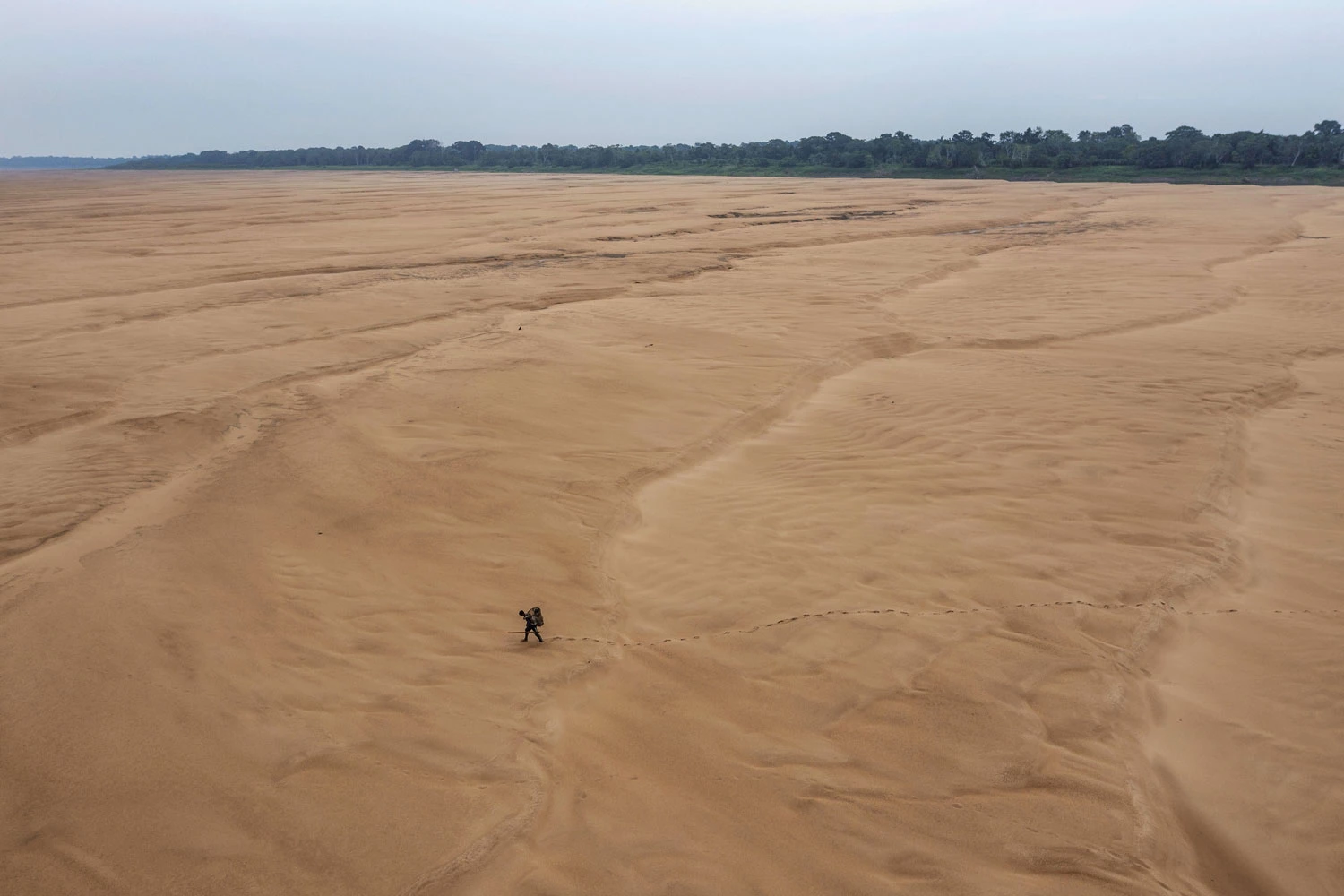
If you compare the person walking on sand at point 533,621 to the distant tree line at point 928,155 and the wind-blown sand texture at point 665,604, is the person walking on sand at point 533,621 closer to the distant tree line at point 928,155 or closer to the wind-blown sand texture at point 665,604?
the wind-blown sand texture at point 665,604

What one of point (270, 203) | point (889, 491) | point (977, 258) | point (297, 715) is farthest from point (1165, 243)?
point (270, 203)

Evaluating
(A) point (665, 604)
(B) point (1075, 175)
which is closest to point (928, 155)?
(B) point (1075, 175)

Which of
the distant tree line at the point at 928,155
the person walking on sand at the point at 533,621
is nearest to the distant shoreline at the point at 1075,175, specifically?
the distant tree line at the point at 928,155

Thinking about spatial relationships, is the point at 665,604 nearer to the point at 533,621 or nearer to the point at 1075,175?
the point at 533,621

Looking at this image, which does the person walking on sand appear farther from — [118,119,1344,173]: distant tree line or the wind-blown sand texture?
[118,119,1344,173]: distant tree line

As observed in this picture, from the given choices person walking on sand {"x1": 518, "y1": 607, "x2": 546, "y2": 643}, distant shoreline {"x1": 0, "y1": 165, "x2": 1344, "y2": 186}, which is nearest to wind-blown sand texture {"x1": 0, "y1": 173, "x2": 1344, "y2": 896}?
person walking on sand {"x1": 518, "y1": 607, "x2": 546, "y2": 643}

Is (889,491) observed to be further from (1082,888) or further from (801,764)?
(1082,888)
